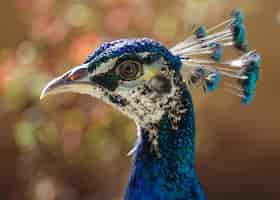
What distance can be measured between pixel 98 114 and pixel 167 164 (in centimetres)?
114

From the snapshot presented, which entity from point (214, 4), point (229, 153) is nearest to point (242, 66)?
point (214, 4)

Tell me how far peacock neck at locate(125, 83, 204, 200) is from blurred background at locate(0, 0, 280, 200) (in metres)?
0.86

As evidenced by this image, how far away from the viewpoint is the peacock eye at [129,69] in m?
1.59

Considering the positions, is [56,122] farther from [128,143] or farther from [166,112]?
[166,112]

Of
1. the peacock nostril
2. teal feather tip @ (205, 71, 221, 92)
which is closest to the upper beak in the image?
the peacock nostril

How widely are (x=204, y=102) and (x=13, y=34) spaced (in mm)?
836

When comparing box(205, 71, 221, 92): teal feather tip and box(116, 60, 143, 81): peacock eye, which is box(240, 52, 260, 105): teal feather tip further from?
box(116, 60, 143, 81): peacock eye

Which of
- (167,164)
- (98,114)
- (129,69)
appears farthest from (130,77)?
(98,114)

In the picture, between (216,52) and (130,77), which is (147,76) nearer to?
(130,77)

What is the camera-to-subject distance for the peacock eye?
1591 mm

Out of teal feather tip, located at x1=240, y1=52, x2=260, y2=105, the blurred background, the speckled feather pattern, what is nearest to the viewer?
the speckled feather pattern

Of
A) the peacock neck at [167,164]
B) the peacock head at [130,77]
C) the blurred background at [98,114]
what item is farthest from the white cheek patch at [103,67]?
the blurred background at [98,114]

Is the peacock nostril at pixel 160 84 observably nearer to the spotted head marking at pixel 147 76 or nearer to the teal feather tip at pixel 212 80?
the spotted head marking at pixel 147 76

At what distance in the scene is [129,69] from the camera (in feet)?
5.24
